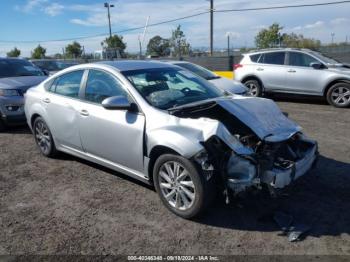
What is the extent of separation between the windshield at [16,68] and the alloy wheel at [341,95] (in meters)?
8.05

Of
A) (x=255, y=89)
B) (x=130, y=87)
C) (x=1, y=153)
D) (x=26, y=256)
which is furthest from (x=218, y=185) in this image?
(x=255, y=89)

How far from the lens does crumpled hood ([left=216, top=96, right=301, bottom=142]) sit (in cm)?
400

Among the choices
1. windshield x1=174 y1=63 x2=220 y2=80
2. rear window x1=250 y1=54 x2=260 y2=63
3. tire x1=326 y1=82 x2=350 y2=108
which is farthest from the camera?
rear window x1=250 y1=54 x2=260 y2=63

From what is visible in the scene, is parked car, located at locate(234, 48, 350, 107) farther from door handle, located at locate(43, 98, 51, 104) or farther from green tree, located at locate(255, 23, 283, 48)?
green tree, located at locate(255, 23, 283, 48)

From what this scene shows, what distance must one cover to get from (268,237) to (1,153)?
524 centimetres

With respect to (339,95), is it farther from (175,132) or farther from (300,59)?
(175,132)

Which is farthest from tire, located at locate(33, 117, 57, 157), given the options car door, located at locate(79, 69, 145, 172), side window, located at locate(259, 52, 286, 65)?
side window, located at locate(259, 52, 286, 65)

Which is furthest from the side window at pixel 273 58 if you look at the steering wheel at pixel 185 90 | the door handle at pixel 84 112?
the door handle at pixel 84 112

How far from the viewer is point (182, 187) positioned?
387 centimetres

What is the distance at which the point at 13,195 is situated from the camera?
481 centimetres

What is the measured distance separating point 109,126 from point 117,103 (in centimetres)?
40

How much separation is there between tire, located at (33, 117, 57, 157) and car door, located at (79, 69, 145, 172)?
111 cm

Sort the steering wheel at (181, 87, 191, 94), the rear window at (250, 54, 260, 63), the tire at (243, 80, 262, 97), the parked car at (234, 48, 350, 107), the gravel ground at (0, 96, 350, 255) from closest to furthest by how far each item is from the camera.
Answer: the gravel ground at (0, 96, 350, 255)
the steering wheel at (181, 87, 191, 94)
the parked car at (234, 48, 350, 107)
the tire at (243, 80, 262, 97)
the rear window at (250, 54, 260, 63)

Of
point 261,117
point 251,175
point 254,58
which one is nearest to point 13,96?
point 261,117
